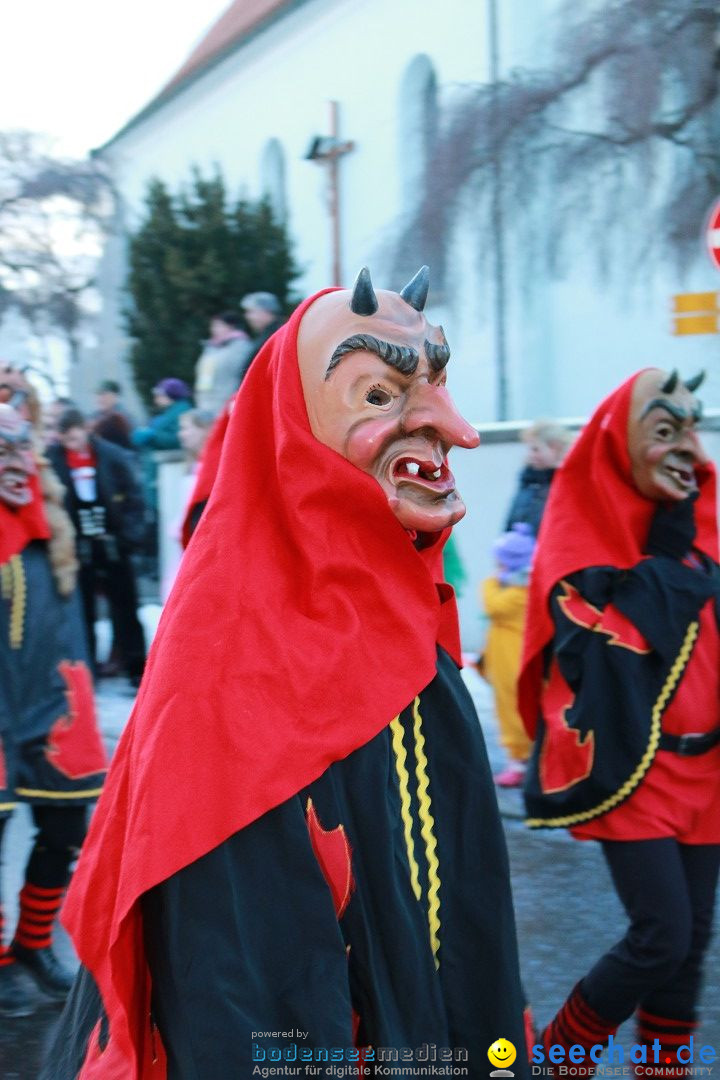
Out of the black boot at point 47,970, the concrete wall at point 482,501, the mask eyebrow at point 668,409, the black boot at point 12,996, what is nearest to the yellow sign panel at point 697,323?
the concrete wall at point 482,501

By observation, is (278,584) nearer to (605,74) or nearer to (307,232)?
(605,74)

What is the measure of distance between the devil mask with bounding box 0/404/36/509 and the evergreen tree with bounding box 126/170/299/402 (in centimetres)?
1497

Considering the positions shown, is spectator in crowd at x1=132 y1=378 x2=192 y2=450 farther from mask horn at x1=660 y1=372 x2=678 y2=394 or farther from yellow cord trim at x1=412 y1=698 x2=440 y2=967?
yellow cord trim at x1=412 y1=698 x2=440 y2=967

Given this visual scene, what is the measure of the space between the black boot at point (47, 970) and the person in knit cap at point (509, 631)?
9.03ft

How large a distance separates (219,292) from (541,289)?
6489 mm

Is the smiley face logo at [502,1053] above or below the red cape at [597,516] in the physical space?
below

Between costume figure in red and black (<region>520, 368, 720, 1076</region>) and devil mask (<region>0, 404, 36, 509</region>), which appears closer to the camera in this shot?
costume figure in red and black (<region>520, 368, 720, 1076</region>)

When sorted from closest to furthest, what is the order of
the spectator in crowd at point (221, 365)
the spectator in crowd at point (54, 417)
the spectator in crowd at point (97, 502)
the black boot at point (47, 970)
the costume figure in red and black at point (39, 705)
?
the costume figure in red and black at point (39, 705), the black boot at point (47, 970), the spectator in crowd at point (97, 502), the spectator in crowd at point (54, 417), the spectator in crowd at point (221, 365)

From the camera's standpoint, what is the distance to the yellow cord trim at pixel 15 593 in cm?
413

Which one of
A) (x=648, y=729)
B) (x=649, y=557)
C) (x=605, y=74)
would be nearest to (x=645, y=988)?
(x=648, y=729)

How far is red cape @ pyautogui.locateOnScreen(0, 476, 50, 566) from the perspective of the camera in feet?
13.7

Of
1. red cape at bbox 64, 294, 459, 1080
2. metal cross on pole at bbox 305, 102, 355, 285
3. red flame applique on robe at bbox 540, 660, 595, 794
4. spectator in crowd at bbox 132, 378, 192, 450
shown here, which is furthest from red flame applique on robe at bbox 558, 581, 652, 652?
metal cross on pole at bbox 305, 102, 355, 285

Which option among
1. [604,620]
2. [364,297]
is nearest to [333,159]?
[604,620]

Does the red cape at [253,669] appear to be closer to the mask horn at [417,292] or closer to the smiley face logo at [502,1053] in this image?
the mask horn at [417,292]
